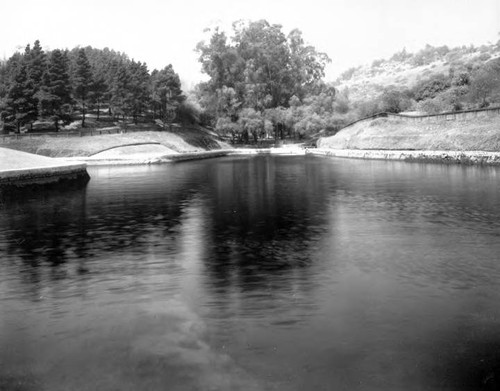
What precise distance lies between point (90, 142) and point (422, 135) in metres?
42.5

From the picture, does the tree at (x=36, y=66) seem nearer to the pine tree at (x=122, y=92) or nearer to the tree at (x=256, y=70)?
the pine tree at (x=122, y=92)

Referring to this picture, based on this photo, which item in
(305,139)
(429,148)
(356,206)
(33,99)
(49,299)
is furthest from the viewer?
(305,139)

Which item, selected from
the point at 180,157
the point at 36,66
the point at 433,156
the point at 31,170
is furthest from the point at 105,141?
the point at 433,156

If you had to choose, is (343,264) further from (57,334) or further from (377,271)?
(57,334)

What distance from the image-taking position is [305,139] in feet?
322

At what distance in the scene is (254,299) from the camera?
10.4m

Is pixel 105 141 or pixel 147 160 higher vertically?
pixel 105 141

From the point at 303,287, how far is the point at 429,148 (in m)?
49.9

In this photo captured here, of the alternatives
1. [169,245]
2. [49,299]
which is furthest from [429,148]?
[49,299]

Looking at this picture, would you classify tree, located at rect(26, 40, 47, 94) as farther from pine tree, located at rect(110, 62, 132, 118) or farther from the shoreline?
the shoreline

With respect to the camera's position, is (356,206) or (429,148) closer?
(356,206)

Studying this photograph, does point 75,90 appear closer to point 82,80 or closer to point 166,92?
point 82,80

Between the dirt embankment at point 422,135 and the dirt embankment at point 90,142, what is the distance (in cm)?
2441

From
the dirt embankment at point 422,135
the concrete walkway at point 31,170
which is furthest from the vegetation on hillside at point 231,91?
the concrete walkway at point 31,170
